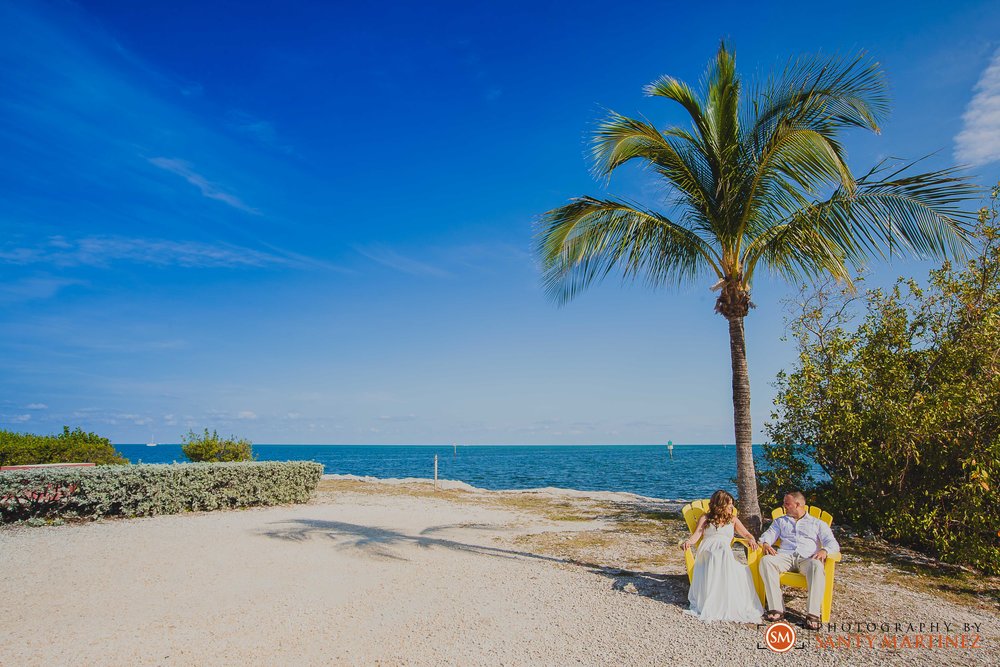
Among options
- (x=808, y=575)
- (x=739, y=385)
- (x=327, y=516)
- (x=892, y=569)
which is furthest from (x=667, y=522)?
(x=327, y=516)

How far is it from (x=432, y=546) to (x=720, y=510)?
17.2 ft

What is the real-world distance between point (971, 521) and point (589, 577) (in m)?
5.52

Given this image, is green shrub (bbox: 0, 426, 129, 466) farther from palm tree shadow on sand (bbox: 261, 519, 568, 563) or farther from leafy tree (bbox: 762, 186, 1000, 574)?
leafy tree (bbox: 762, 186, 1000, 574)

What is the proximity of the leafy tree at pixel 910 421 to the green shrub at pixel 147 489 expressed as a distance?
453 inches

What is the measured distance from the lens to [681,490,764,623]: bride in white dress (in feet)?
19.0

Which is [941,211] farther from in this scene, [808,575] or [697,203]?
[808,575]

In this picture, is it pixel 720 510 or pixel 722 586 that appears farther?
pixel 720 510

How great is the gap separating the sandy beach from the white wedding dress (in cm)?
21

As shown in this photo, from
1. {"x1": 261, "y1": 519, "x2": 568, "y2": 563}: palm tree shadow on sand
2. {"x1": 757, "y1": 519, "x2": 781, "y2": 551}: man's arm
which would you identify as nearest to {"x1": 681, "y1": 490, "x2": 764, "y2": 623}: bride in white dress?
{"x1": 757, "y1": 519, "x2": 781, "y2": 551}: man's arm

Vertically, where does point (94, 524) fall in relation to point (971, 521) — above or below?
below

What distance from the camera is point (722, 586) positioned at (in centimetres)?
587

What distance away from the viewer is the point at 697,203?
328 inches

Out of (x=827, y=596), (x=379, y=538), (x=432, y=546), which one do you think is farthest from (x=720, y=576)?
(x=379, y=538)

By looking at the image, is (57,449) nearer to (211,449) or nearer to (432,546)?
(211,449)
